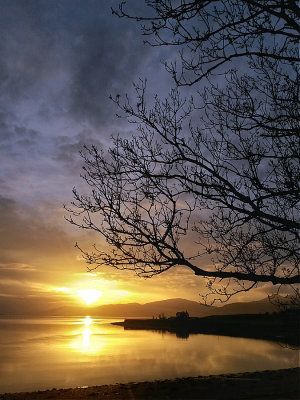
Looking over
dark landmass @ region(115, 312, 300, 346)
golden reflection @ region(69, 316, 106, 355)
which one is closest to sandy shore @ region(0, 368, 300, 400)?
golden reflection @ region(69, 316, 106, 355)

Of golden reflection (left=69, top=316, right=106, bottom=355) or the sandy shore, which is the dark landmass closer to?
golden reflection (left=69, top=316, right=106, bottom=355)

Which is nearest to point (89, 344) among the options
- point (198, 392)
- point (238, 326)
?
point (238, 326)

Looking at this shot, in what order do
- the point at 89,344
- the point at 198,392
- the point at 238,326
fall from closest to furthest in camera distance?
the point at 198,392
the point at 89,344
the point at 238,326

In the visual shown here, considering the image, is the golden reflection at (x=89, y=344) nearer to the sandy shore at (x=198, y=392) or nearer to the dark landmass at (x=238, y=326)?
the dark landmass at (x=238, y=326)

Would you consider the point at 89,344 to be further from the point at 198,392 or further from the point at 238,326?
the point at 198,392

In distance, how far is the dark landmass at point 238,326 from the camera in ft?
207

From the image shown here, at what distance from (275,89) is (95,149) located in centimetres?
418

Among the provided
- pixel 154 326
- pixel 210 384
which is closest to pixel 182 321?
pixel 154 326

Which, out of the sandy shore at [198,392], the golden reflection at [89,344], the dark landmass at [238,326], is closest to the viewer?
the sandy shore at [198,392]

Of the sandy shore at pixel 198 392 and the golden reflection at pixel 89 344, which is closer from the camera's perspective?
the sandy shore at pixel 198 392

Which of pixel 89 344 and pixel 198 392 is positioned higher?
pixel 198 392

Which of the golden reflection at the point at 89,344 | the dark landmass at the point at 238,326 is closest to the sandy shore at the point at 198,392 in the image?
Result: the golden reflection at the point at 89,344

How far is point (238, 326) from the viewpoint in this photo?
3157 inches

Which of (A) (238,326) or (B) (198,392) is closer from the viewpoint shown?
(B) (198,392)
